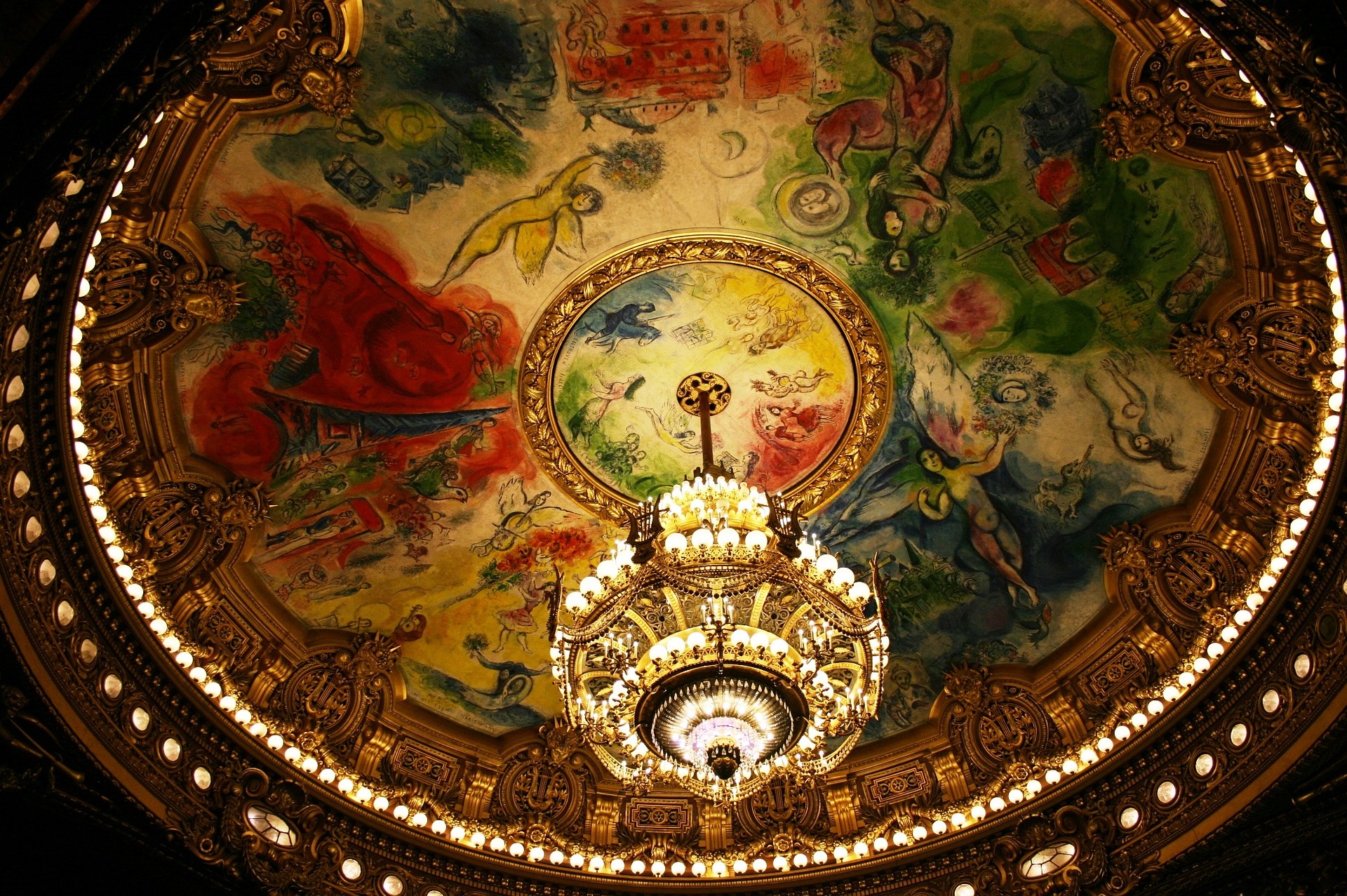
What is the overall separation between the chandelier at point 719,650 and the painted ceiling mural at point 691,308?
301 cm

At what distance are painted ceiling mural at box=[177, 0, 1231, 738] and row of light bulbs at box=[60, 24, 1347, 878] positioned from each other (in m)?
1.36

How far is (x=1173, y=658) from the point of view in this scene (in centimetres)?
1278

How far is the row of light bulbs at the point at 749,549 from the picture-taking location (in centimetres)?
1035

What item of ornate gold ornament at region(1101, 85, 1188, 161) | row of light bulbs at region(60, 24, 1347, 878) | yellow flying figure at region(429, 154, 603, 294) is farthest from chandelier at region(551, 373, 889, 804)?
ornate gold ornament at region(1101, 85, 1188, 161)

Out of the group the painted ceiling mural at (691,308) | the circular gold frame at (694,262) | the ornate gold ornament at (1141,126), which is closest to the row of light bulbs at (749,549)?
the ornate gold ornament at (1141,126)

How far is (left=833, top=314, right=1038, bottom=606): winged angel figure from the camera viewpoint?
13062mm

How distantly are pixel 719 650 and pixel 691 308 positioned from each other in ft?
14.9

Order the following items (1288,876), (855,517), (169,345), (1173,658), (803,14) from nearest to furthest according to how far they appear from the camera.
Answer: (1288,876), (803,14), (169,345), (1173,658), (855,517)

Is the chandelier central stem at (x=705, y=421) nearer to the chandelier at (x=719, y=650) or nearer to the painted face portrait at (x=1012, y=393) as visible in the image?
the chandelier at (x=719, y=650)

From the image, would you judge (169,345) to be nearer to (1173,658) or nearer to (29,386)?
(29,386)

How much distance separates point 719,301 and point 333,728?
253 inches

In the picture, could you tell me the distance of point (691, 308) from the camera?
1295 centimetres

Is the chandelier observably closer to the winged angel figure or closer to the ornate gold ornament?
the winged angel figure

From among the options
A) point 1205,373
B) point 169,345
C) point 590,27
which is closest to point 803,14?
point 590,27
